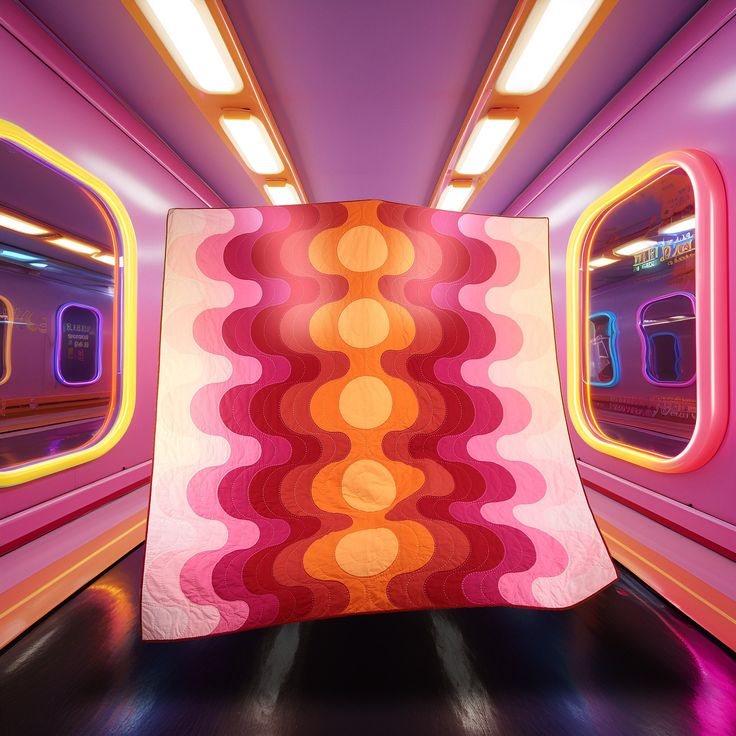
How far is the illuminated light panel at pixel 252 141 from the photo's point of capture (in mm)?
2314

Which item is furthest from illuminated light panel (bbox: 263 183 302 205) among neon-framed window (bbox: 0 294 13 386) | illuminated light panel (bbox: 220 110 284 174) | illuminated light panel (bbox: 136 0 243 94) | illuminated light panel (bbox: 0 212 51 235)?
neon-framed window (bbox: 0 294 13 386)

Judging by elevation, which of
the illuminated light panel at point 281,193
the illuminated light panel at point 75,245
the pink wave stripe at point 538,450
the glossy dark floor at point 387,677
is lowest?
the glossy dark floor at point 387,677

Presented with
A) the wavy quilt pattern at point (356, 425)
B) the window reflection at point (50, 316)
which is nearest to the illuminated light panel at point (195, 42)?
the wavy quilt pattern at point (356, 425)

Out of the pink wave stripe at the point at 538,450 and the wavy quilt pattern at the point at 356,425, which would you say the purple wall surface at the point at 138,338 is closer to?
the wavy quilt pattern at the point at 356,425

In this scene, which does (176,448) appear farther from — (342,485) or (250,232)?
(250,232)

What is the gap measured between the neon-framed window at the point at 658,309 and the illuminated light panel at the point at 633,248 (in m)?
0.01

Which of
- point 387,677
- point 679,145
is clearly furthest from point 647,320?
point 387,677

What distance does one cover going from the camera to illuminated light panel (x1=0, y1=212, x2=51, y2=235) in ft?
14.8

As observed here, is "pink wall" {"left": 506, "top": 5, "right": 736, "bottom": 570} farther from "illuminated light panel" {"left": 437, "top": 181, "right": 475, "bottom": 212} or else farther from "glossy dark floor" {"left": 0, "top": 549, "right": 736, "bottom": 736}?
"illuminated light panel" {"left": 437, "top": 181, "right": 475, "bottom": 212}

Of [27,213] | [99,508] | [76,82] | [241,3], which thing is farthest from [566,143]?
[27,213]

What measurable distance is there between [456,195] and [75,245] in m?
6.40

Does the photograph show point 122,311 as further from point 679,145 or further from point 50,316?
point 50,316

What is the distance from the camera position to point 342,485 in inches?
53.6

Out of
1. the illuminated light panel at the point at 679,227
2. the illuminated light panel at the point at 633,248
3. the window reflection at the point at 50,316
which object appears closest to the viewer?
the illuminated light panel at the point at 679,227
